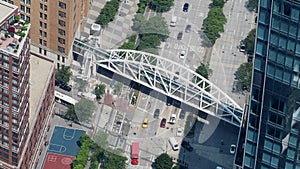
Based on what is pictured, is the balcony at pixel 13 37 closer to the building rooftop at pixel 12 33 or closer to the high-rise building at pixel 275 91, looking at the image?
the building rooftop at pixel 12 33

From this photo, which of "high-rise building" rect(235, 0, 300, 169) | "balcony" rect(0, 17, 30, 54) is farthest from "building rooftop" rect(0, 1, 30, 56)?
"high-rise building" rect(235, 0, 300, 169)

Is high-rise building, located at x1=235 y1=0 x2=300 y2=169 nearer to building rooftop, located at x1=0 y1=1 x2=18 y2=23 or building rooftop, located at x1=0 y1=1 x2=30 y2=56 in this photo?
building rooftop, located at x1=0 y1=1 x2=30 y2=56

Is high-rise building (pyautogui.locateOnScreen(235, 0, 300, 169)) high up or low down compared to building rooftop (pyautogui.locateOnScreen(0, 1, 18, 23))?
down

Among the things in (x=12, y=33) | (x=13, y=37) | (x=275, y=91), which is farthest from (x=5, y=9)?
(x=275, y=91)

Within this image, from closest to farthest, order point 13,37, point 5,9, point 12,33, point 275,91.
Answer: point 275,91, point 12,33, point 13,37, point 5,9

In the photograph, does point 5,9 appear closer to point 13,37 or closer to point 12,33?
point 12,33

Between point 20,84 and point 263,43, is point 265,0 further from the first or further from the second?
point 20,84

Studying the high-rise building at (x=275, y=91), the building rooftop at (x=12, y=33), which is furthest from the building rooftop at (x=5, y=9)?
the high-rise building at (x=275, y=91)

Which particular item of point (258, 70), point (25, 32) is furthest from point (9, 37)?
point (258, 70)

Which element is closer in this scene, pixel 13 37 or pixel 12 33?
pixel 12 33
